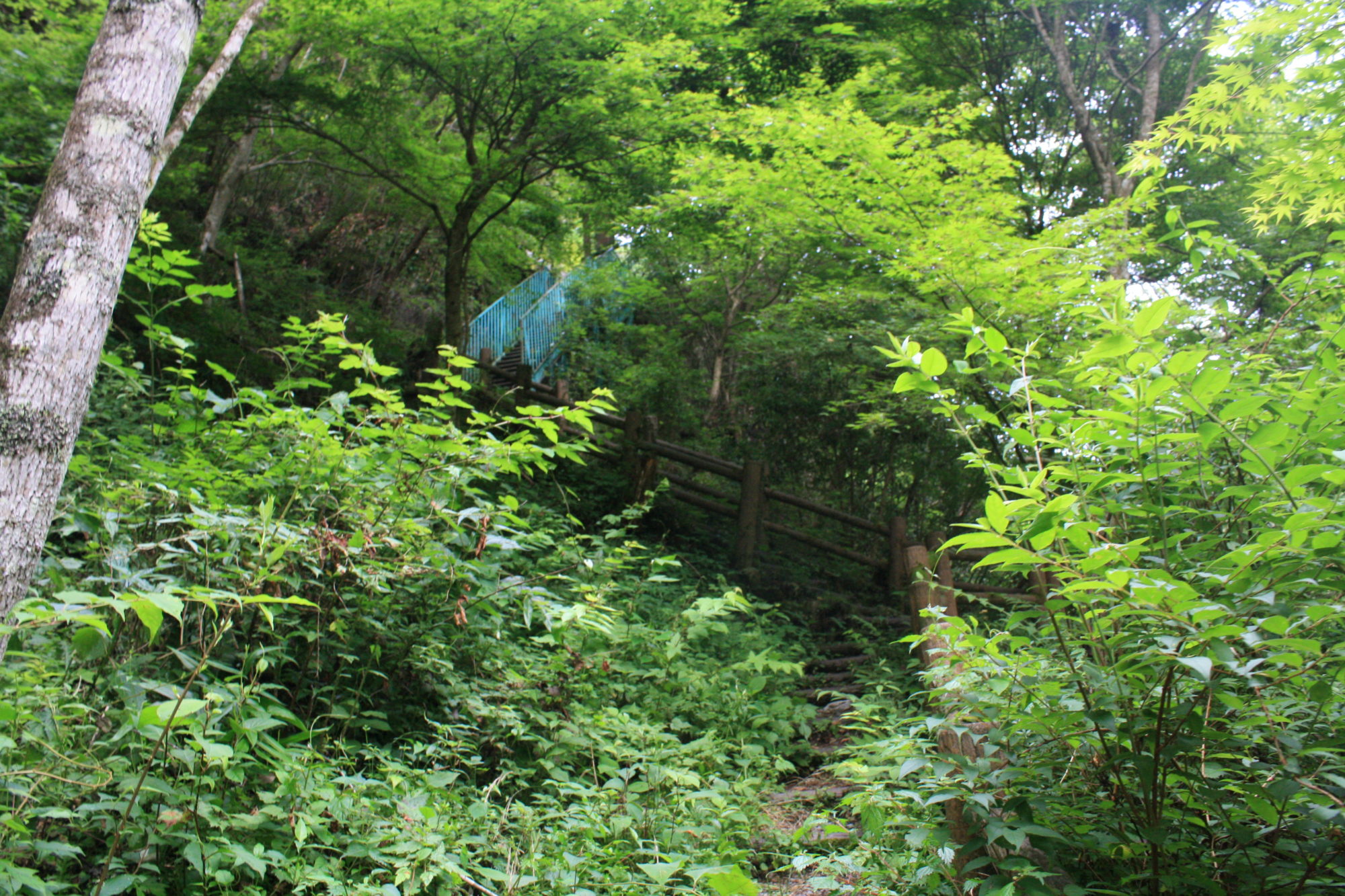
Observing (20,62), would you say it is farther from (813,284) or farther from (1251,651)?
(1251,651)

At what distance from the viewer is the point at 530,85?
27.6ft

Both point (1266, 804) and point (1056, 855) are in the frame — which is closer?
point (1266, 804)

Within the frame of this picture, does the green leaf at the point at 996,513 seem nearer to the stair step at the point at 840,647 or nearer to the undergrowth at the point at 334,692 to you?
the undergrowth at the point at 334,692

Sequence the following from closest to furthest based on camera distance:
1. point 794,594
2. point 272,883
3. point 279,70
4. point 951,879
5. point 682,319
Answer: point 951,879
point 272,883
point 794,594
point 279,70
point 682,319

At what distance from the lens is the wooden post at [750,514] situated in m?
7.98

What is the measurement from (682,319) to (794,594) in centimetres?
539

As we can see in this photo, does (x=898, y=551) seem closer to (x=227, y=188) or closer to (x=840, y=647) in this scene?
(x=840, y=647)

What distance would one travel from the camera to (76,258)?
7.70 ft

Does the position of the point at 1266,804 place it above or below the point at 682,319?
below

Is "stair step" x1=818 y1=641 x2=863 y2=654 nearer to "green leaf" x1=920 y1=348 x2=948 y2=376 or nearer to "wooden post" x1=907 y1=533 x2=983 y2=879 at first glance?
"wooden post" x1=907 y1=533 x2=983 y2=879

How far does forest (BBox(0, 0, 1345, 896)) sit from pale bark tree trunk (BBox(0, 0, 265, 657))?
1cm

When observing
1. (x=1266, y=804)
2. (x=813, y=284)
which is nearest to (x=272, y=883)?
(x=1266, y=804)

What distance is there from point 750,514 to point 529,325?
7.86 metres

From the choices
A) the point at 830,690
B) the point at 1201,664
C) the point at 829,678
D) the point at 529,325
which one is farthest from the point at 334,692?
the point at 529,325
